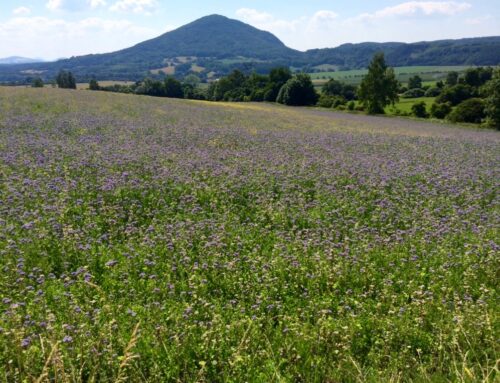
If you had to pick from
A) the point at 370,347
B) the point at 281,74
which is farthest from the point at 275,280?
the point at 281,74

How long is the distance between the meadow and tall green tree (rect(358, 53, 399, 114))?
50050 millimetres

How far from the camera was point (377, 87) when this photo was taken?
5962 centimetres

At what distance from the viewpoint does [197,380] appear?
3857 millimetres

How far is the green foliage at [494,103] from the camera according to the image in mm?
42812

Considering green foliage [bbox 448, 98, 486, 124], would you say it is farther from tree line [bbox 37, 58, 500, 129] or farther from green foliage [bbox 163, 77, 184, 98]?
green foliage [bbox 163, 77, 184, 98]

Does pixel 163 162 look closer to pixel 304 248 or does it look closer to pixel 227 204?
pixel 227 204

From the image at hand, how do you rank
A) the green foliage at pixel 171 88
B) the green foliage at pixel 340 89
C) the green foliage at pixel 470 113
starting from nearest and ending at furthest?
the green foliage at pixel 470 113 < the green foliage at pixel 340 89 < the green foliage at pixel 171 88

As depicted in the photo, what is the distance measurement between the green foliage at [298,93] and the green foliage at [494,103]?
33.0 m

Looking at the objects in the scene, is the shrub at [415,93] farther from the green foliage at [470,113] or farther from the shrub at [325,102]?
the green foliage at [470,113]

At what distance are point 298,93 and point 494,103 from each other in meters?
34.7

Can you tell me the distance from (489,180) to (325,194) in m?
5.56

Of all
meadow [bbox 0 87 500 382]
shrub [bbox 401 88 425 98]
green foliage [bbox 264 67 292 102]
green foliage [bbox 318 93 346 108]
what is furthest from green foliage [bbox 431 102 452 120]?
meadow [bbox 0 87 500 382]

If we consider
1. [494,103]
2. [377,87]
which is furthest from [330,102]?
[494,103]

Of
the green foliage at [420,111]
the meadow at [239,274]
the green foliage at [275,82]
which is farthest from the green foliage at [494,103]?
the green foliage at [275,82]
